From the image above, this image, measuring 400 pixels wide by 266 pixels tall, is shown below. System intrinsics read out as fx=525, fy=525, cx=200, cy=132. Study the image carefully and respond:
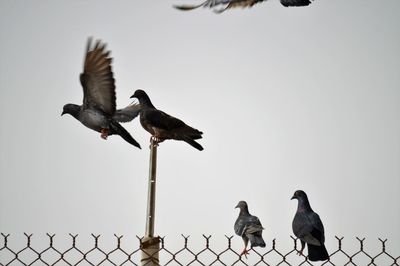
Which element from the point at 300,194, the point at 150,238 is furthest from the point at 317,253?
the point at 150,238

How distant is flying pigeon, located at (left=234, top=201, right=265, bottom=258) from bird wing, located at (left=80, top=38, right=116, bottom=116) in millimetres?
2281

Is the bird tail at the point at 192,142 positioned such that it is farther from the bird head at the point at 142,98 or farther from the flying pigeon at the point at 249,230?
the flying pigeon at the point at 249,230

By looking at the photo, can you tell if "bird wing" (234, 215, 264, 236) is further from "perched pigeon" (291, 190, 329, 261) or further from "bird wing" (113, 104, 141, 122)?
"bird wing" (113, 104, 141, 122)

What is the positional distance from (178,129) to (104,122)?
2.94 feet

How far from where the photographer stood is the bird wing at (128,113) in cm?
554

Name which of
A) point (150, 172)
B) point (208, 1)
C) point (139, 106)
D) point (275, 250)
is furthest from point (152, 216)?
point (208, 1)

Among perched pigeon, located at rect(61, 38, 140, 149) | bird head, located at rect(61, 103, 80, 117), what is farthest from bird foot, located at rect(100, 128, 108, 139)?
bird head, located at rect(61, 103, 80, 117)

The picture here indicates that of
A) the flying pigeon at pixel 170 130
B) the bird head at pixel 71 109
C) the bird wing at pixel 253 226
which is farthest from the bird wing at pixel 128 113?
the bird wing at pixel 253 226

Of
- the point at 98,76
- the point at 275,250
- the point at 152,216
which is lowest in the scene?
Answer: the point at 275,250

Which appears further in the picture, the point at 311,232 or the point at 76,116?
the point at 76,116

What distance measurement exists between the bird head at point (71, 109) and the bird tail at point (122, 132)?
51cm

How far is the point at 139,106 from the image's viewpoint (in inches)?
221

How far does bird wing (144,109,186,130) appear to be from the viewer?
184 inches

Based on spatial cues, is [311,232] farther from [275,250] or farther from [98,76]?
[98,76]
